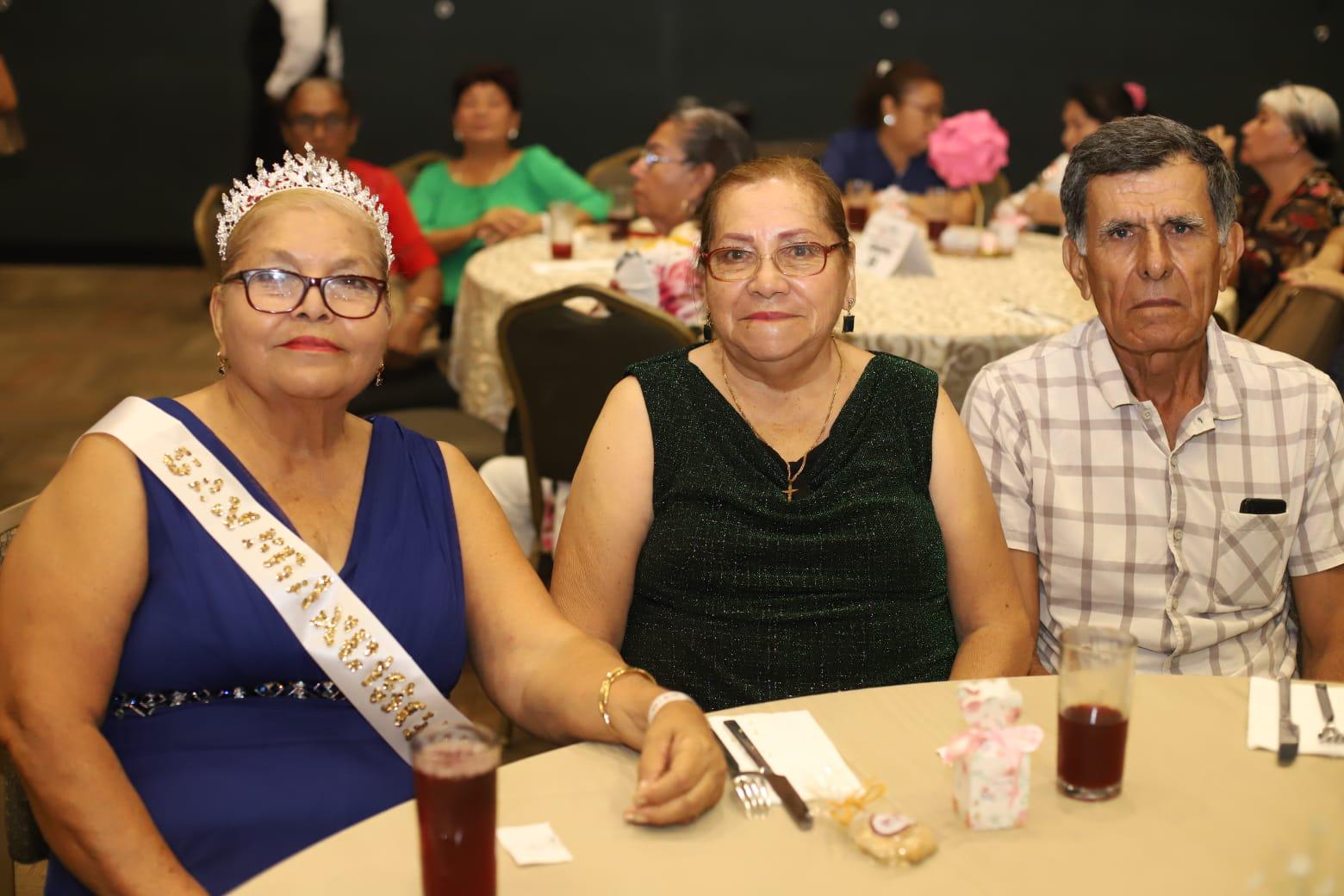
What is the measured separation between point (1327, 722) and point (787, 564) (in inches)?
28.8

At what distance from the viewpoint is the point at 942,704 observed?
1558 mm

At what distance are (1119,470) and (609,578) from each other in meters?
0.79

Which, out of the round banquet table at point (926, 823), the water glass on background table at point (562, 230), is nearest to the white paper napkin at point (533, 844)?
the round banquet table at point (926, 823)

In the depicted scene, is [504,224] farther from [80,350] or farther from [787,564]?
[787,564]

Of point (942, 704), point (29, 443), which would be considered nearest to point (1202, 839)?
point (942, 704)

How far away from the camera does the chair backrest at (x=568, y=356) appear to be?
303cm

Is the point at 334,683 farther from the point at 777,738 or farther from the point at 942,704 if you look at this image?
the point at 942,704

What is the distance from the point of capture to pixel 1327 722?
151 centimetres

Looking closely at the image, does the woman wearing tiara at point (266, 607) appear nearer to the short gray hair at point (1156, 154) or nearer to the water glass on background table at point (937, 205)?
the short gray hair at point (1156, 154)

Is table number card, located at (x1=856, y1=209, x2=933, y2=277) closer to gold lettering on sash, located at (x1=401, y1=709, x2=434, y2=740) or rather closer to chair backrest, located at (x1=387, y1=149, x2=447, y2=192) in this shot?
chair backrest, located at (x1=387, y1=149, x2=447, y2=192)

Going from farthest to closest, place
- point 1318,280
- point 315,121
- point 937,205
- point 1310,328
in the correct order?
point 937,205 → point 315,121 → point 1318,280 → point 1310,328

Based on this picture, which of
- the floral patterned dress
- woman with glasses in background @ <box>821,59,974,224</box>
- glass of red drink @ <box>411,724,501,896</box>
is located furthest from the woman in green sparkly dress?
woman with glasses in background @ <box>821,59,974,224</box>

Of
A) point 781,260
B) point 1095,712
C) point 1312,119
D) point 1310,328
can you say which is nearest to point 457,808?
point 1095,712

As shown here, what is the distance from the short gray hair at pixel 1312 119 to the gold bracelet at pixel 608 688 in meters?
4.10
